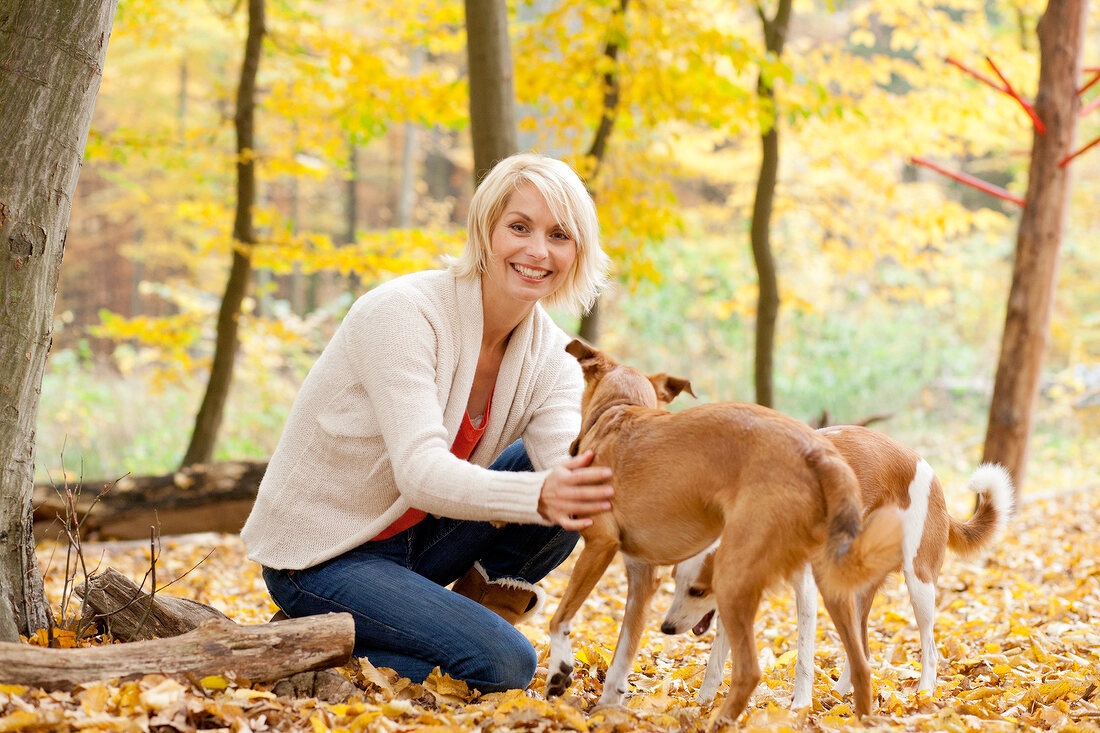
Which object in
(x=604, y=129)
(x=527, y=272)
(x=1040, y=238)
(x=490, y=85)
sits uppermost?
(x=604, y=129)

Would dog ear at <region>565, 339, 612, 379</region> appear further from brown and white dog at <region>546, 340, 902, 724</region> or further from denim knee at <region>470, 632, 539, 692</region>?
denim knee at <region>470, 632, 539, 692</region>

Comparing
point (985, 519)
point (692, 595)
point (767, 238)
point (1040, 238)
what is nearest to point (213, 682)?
point (692, 595)

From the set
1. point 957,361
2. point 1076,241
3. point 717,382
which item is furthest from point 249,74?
point 1076,241

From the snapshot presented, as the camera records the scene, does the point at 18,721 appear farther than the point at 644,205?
No

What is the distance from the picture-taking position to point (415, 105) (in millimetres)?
6914

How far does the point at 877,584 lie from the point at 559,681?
3.61 ft

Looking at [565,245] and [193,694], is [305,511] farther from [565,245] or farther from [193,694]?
[565,245]

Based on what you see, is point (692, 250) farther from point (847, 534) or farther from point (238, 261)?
point (847, 534)

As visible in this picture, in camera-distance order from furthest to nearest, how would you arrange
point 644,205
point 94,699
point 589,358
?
point 644,205 < point 589,358 < point 94,699

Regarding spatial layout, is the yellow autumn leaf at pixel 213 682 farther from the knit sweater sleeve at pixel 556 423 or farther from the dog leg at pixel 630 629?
the knit sweater sleeve at pixel 556 423

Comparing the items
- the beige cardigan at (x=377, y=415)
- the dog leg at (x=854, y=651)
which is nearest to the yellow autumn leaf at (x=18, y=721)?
the beige cardigan at (x=377, y=415)

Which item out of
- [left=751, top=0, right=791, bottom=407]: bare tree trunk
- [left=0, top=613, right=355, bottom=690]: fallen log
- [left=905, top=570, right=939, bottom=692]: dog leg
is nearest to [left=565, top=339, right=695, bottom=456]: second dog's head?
[left=0, top=613, right=355, bottom=690]: fallen log

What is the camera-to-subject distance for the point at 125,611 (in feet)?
9.43

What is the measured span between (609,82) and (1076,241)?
11857 mm
